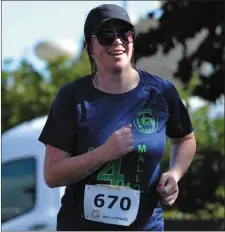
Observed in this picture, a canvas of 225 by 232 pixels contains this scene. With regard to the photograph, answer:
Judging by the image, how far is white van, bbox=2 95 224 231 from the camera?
642 centimetres

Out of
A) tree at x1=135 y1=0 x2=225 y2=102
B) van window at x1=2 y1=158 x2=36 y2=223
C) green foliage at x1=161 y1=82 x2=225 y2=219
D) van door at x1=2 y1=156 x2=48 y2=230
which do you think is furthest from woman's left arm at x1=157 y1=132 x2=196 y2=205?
green foliage at x1=161 y1=82 x2=225 y2=219

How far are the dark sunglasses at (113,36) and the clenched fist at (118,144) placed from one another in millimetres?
379

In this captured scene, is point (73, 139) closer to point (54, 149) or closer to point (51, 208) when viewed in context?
point (54, 149)

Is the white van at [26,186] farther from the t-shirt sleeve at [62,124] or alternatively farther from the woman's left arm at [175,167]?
the t-shirt sleeve at [62,124]

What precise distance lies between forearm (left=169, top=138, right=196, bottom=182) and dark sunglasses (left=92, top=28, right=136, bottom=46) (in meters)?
0.49

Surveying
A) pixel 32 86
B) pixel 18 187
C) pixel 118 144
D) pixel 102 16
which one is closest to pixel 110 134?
pixel 118 144

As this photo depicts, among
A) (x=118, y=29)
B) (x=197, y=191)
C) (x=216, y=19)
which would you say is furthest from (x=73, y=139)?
(x=197, y=191)

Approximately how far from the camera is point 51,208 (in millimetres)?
6434

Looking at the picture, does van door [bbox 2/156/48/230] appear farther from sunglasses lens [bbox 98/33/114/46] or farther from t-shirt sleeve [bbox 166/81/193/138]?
sunglasses lens [bbox 98/33/114/46]

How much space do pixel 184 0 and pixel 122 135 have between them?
4.98 m

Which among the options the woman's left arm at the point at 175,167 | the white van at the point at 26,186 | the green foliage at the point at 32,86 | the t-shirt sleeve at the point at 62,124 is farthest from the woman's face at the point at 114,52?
the green foliage at the point at 32,86

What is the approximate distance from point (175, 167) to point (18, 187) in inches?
161

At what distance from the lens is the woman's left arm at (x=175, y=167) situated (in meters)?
2.81

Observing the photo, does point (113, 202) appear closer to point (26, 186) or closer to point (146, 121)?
point (146, 121)
